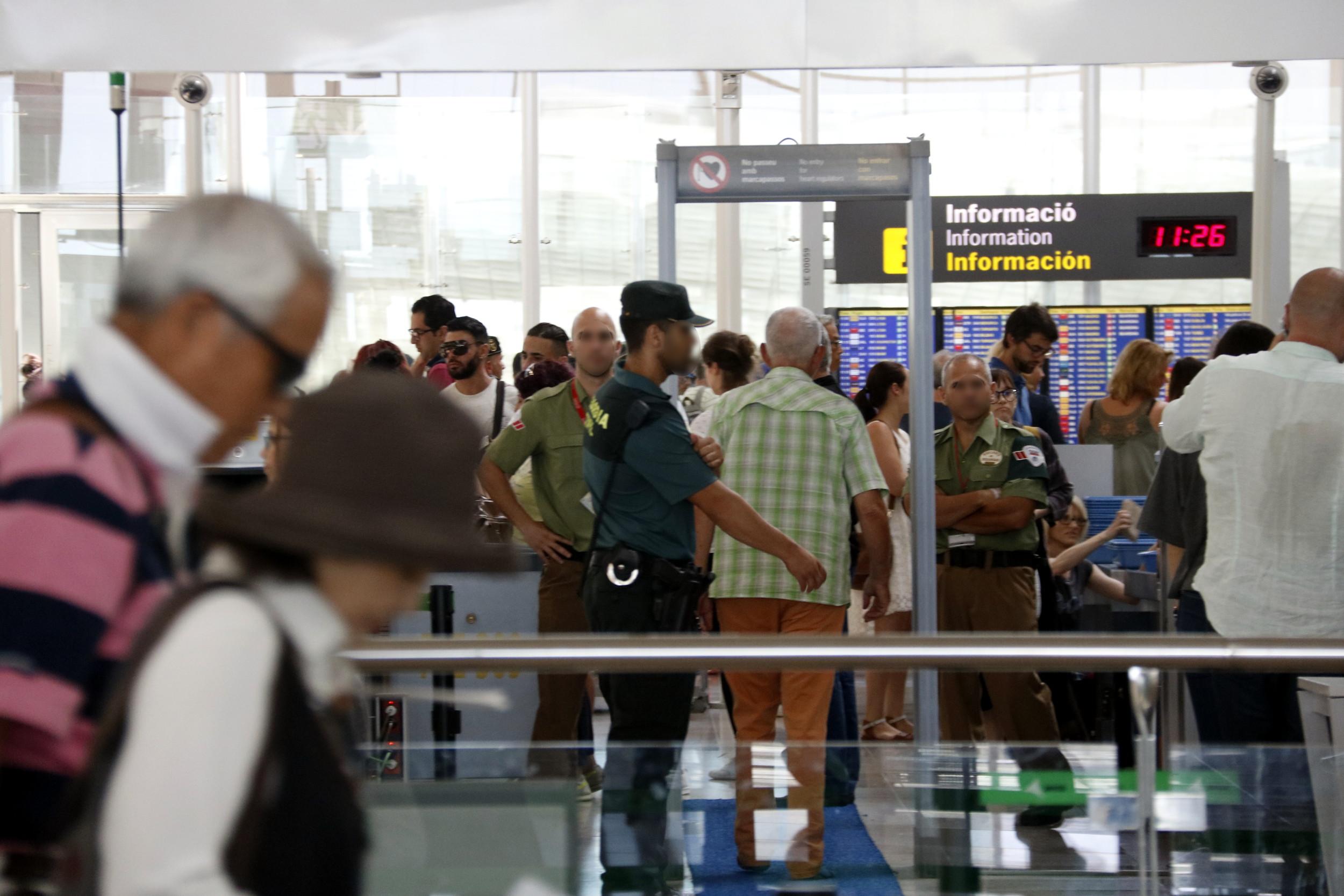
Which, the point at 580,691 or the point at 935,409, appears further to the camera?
the point at 935,409

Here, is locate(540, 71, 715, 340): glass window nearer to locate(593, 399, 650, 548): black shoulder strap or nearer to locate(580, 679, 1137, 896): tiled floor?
locate(593, 399, 650, 548): black shoulder strap

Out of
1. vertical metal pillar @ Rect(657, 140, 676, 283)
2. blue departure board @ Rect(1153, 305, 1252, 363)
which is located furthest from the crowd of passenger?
blue departure board @ Rect(1153, 305, 1252, 363)

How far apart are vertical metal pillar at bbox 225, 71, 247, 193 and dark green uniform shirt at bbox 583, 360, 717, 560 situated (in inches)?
361

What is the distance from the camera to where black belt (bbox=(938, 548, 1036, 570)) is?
5012 mm

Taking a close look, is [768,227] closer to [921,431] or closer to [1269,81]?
[1269,81]

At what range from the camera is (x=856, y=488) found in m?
4.40

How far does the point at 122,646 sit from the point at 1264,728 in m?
3.20

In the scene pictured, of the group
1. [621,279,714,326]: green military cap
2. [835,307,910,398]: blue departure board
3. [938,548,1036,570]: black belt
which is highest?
[835,307,910,398]: blue departure board

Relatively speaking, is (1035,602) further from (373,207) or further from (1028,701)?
(373,207)

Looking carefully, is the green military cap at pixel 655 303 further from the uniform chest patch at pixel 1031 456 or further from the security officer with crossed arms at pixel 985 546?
the uniform chest patch at pixel 1031 456

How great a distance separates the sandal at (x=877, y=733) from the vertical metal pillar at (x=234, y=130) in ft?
26.7

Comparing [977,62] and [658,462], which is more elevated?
[977,62]

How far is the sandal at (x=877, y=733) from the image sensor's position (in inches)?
236

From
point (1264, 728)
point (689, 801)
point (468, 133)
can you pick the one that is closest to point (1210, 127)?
point (468, 133)
